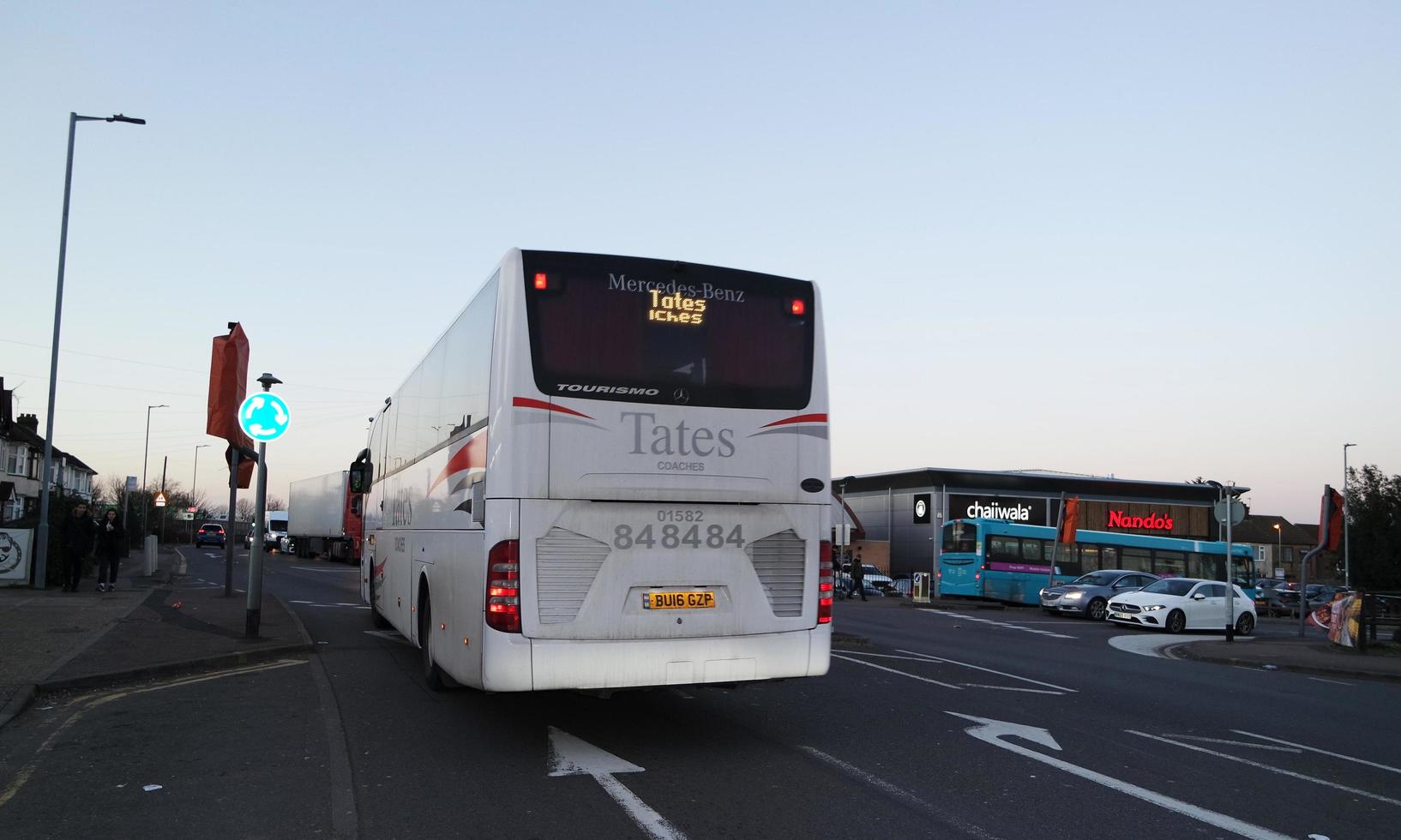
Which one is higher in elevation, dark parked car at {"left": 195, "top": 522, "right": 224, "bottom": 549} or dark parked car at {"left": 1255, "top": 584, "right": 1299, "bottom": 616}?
dark parked car at {"left": 195, "top": 522, "right": 224, "bottom": 549}

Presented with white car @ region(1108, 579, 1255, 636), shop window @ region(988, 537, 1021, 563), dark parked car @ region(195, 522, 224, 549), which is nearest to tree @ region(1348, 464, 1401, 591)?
shop window @ region(988, 537, 1021, 563)

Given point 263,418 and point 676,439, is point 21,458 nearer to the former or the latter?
point 263,418

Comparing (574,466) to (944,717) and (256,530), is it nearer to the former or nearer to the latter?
(944,717)

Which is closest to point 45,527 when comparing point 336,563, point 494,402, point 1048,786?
point 494,402

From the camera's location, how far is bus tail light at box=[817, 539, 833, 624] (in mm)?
8141

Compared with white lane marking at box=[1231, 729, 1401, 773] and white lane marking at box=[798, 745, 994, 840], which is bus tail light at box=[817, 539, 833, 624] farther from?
white lane marking at box=[1231, 729, 1401, 773]

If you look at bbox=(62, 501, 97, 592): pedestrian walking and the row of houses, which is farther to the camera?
the row of houses

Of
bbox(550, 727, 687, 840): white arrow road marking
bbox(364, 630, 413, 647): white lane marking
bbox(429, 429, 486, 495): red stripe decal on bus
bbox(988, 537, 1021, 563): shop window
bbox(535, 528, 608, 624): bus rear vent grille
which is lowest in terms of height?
bbox(364, 630, 413, 647): white lane marking

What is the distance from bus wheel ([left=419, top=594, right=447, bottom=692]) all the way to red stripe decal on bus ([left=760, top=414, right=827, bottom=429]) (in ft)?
12.2

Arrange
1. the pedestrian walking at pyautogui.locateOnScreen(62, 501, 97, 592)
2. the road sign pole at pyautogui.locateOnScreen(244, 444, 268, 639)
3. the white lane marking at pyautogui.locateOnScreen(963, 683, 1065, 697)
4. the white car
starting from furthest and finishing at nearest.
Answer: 1. the white car
2. the pedestrian walking at pyautogui.locateOnScreen(62, 501, 97, 592)
3. the road sign pole at pyautogui.locateOnScreen(244, 444, 268, 639)
4. the white lane marking at pyautogui.locateOnScreen(963, 683, 1065, 697)

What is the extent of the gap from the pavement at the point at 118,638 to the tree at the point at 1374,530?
57911 mm

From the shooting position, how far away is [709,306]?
8.05 m

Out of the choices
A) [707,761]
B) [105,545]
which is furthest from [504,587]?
[105,545]

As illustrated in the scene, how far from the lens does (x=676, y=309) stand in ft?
26.0
